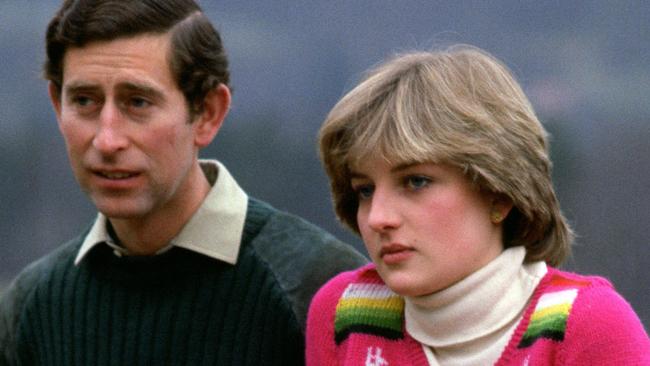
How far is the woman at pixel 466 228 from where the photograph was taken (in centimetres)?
271

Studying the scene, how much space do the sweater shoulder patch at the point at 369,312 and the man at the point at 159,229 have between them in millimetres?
274

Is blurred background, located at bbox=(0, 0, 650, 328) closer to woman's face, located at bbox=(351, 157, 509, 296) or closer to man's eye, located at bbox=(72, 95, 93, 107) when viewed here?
man's eye, located at bbox=(72, 95, 93, 107)

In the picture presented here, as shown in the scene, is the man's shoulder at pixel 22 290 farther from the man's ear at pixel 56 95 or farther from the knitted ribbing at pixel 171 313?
the man's ear at pixel 56 95

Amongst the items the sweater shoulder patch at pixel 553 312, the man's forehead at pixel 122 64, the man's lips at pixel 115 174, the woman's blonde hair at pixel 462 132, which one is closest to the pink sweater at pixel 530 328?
the sweater shoulder patch at pixel 553 312

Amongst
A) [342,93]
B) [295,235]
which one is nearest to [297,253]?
[295,235]

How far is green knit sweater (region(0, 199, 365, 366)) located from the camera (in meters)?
3.29

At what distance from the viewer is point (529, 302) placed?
2.78 m

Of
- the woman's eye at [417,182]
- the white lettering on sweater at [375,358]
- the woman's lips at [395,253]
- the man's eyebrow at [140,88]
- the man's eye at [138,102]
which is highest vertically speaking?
the man's eyebrow at [140,88]

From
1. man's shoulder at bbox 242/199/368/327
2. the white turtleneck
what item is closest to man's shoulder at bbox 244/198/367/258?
man's shoulder at bbox 242/199/368/327

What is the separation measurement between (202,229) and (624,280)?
0.95 m

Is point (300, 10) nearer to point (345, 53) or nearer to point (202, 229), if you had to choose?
point (345, 53)

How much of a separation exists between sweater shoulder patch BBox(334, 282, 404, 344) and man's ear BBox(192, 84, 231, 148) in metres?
0.50

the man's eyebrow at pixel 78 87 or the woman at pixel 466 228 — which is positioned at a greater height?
the man's eyebrow at pixel 78 87

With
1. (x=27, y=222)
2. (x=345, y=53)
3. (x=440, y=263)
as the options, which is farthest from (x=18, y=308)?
(x=440, y=263)
